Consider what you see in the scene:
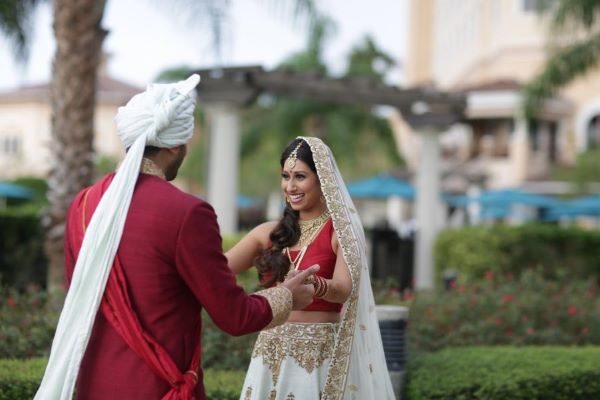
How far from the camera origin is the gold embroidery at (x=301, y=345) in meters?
4.14

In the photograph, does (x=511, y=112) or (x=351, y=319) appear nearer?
(x=351, y=319)

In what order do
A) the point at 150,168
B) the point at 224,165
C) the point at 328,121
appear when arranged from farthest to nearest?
the point at 328,121
the point at 224,165
the point at 150,168

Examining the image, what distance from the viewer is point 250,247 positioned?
436 cm

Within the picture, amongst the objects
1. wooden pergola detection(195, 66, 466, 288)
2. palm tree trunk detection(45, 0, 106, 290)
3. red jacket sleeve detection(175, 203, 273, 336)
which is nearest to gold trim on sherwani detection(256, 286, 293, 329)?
red jacket sleeve detection(175, 203, 273, 336)

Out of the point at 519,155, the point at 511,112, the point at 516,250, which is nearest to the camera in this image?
the point at 516,250

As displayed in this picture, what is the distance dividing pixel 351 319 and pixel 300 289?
0.70 meters

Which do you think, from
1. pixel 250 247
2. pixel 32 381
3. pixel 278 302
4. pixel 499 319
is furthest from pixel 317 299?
pixel 499 319

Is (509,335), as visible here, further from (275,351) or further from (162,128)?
(162,128)

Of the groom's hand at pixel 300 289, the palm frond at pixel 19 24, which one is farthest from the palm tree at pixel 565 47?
the groom's hand at pixel 300 289

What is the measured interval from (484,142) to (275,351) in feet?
126

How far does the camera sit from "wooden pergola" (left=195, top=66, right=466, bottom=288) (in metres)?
13.7

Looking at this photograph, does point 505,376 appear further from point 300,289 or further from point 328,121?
point 328,121

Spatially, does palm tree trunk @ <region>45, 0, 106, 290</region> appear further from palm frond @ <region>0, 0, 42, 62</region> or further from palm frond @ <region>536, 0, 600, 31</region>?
palm frond @ <region>536, 0, 600, 31</region>

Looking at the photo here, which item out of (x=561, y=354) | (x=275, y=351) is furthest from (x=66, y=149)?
(x=275, y=351)
